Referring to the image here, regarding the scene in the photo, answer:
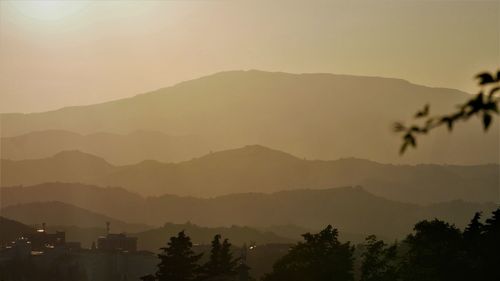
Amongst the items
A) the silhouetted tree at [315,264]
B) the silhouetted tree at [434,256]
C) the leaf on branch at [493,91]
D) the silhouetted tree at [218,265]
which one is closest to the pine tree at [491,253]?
the silhouetted tree at [434,256]

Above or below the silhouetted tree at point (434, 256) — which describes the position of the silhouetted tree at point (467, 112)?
below

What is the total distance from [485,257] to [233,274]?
1767 centimetres

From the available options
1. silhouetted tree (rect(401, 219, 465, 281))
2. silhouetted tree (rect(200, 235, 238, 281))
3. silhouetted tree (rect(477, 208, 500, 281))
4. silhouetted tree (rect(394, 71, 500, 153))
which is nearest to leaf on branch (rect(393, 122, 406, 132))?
silhouetted tree (rect(394, 71, 500, 153))

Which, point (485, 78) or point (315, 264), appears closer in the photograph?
point (485, 78)

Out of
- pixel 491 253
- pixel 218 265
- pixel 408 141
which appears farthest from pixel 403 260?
pixel 408 141

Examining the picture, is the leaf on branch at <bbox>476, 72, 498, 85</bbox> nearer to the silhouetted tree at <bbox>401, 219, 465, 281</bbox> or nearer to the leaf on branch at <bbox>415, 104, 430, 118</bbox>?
the leaf on branch at <bbox>415, 104, 430, 118</bbox>

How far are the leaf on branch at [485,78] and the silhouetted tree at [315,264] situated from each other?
190 ft

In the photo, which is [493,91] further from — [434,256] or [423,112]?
[434,256]

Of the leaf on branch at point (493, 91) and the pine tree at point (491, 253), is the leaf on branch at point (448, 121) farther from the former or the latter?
the pine tree at point (491, 253)

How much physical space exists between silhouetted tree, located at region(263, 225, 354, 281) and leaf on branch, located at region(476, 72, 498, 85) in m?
58.0

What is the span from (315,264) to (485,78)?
193ft

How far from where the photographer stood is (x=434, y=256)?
6656cm

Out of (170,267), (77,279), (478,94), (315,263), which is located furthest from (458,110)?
(77,279)

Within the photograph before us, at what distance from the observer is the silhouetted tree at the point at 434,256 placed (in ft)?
213
